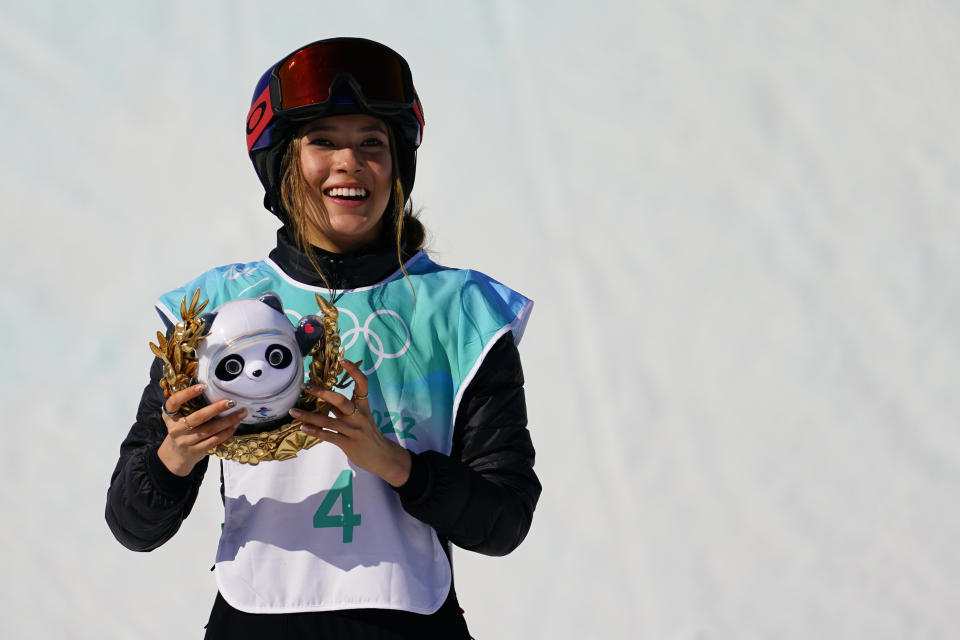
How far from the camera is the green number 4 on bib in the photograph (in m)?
1.43

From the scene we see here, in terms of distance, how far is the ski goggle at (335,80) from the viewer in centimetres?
151

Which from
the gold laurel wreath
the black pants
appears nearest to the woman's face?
the gold laurel wreath

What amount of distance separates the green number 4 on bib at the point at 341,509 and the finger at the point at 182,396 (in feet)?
0.84

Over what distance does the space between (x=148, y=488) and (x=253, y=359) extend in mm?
272

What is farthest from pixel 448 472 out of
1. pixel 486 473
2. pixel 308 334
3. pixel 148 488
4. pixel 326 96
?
pixel 326 96

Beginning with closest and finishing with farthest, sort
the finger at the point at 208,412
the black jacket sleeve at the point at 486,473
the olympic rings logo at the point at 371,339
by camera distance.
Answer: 1. the finger at the point at 208,412
2. the black jacket sleeve at the point at 486,473
3. the olympic rings logo at the point at 371,339

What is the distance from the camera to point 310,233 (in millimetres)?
1570

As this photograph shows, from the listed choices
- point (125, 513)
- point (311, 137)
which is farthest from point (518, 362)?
point (125, 513)

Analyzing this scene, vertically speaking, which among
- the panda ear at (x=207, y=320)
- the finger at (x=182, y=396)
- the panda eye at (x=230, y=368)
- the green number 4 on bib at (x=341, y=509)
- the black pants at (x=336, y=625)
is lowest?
the black pants at (x=336, y=625)

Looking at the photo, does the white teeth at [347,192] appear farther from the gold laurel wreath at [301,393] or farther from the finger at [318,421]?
the finger at [318,421]

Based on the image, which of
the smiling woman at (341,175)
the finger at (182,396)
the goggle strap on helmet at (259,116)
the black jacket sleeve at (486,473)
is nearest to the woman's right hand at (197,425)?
the finger at (182,396)

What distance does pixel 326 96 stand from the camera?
150 centimetres

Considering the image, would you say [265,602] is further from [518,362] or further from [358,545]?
[518,362]

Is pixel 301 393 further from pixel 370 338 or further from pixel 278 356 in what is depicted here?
pixel 370 338
